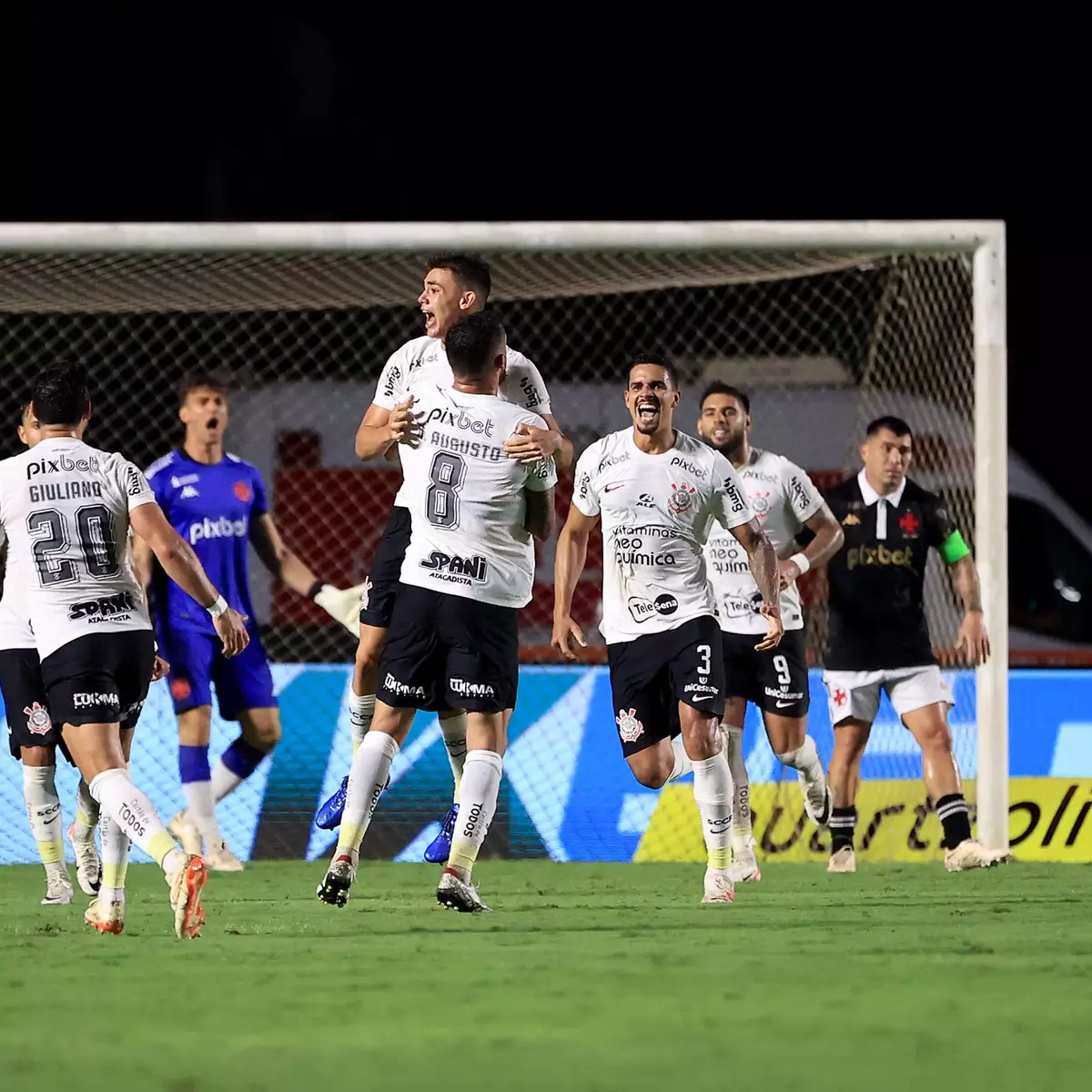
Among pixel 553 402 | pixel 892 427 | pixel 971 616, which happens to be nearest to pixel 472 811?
pixel 971 616

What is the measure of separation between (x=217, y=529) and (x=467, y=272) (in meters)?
2.90

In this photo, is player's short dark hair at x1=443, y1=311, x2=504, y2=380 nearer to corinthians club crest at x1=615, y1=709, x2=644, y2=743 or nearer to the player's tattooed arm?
the player's tattooed arm

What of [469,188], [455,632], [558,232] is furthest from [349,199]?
[455,632]

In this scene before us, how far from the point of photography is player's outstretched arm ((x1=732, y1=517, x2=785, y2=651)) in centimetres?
799

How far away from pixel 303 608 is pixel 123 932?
7538 mm

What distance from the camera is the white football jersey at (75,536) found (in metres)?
6.71

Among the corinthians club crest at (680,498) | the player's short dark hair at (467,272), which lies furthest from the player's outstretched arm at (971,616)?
the player's short dark hair at (467,272)

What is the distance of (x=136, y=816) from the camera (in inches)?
251

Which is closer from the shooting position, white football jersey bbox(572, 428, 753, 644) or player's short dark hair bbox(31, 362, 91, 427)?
player's short dark hair bbox(31, 362, 91, 427)

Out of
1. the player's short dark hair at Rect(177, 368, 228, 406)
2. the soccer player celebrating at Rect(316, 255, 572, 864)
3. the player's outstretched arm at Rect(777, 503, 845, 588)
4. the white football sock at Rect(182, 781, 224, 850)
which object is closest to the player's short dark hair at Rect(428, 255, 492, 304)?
the soccer player celebrating at Rect(316, 255, 572, 864)

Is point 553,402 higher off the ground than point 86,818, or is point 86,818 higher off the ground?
point 553,402

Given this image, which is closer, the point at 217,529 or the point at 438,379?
the point at 438,379

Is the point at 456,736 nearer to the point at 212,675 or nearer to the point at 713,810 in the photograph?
the point at 713,810

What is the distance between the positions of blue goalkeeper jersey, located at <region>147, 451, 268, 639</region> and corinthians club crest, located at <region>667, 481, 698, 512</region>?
2.93 meters
